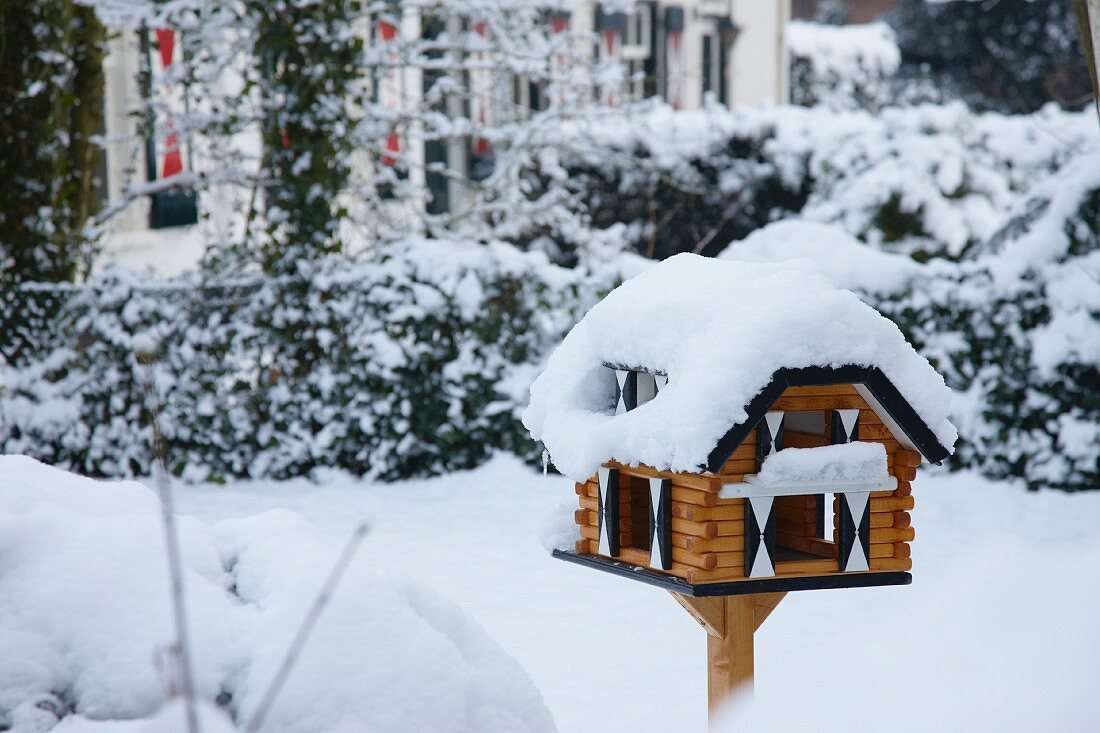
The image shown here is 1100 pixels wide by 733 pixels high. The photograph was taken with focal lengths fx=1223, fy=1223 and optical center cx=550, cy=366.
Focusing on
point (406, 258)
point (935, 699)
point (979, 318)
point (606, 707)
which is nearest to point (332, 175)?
point (406, 258)

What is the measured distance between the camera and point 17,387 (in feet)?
23.6

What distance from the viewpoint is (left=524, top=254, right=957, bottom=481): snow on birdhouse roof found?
2605 millimetres

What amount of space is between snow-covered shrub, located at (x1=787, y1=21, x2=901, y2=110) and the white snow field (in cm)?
1800

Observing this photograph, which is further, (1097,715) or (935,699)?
(935,699)

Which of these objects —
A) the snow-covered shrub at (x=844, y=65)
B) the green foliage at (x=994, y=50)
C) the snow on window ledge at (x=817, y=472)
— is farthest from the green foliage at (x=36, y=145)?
the green foliage at (x=994, y=50)

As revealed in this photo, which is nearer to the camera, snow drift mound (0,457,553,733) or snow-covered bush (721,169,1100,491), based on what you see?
snow drift mound (0,457,553,733)

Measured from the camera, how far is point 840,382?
2.67 m

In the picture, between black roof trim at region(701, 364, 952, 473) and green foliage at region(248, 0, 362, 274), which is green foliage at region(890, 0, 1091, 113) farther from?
black roof trim at region(701, 364, 952, 473)

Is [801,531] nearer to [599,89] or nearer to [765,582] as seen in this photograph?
[765,582]

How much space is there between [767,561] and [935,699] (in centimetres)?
86

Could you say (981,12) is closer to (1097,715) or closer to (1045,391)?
(1045,391)

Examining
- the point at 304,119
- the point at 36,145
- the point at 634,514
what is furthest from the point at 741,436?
the point at 36,145

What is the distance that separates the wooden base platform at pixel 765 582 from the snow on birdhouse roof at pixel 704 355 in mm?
272

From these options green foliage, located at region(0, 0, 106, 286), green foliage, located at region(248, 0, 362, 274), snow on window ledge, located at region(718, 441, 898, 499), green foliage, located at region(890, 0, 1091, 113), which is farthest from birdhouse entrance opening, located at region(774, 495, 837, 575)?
green foliage, located at region(890, 0, 1091, 113)
